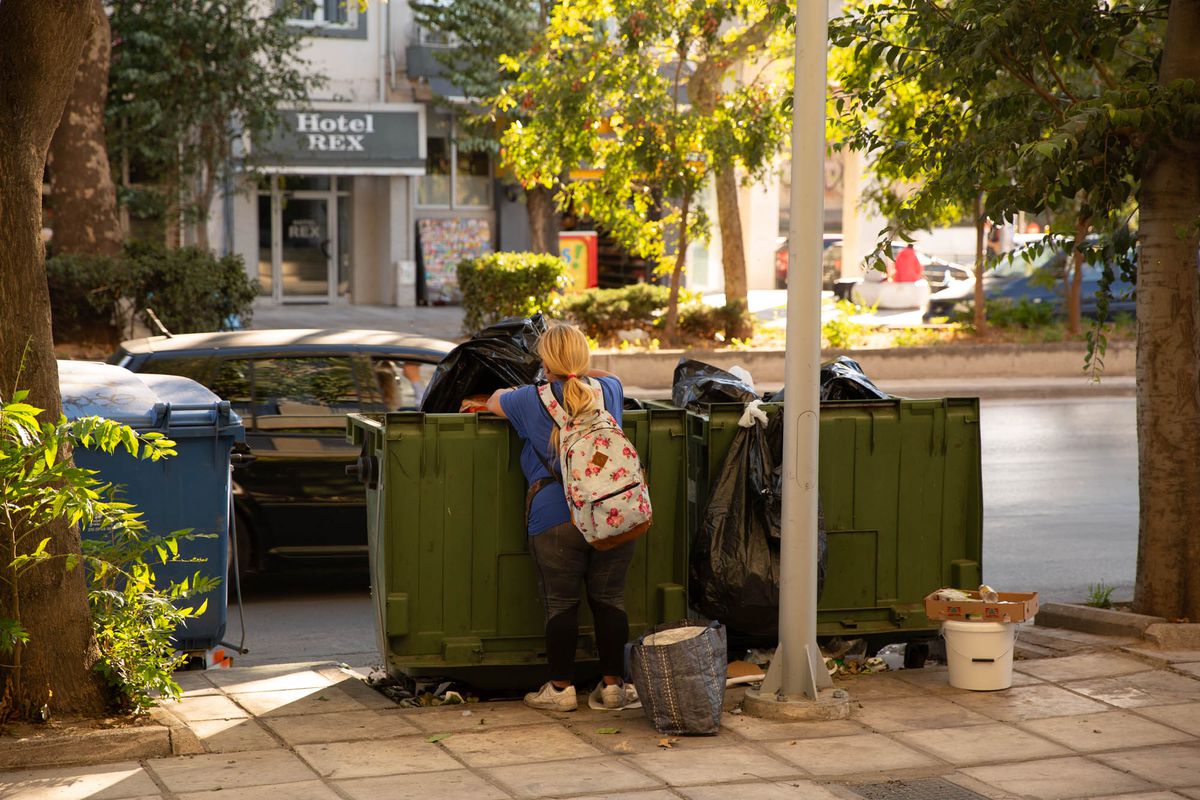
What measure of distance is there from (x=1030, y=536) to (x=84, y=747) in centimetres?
760

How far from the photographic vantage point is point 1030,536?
436 inches

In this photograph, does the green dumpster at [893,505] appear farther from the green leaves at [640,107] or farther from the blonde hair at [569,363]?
the green leaves at [640,107]

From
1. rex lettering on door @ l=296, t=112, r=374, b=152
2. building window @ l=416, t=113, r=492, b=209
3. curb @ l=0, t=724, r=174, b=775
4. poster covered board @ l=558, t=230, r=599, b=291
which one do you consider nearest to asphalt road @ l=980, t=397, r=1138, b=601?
curb @ l=0, t=724, r=174, b=775

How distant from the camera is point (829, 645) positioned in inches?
270

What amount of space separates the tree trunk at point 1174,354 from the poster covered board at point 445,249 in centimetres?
2320

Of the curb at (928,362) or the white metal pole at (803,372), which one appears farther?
the curb at (928,362)

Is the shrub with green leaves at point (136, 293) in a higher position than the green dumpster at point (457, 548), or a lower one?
higher

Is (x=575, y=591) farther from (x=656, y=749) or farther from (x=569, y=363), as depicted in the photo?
(x=569, y=363)

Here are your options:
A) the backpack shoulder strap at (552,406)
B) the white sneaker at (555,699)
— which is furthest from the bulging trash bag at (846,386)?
the white sneaker at (555,699)

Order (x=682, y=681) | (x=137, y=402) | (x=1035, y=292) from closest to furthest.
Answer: (x=682, y=681)
(x=137, y=402)
(x=1035, y=292)

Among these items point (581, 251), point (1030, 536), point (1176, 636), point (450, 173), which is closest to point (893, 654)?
point (1176, 636)

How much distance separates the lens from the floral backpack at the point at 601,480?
19.3ft

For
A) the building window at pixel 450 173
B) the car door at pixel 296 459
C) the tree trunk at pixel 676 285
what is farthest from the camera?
the building window at pixel 450 173

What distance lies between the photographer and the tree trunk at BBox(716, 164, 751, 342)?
20.3m
